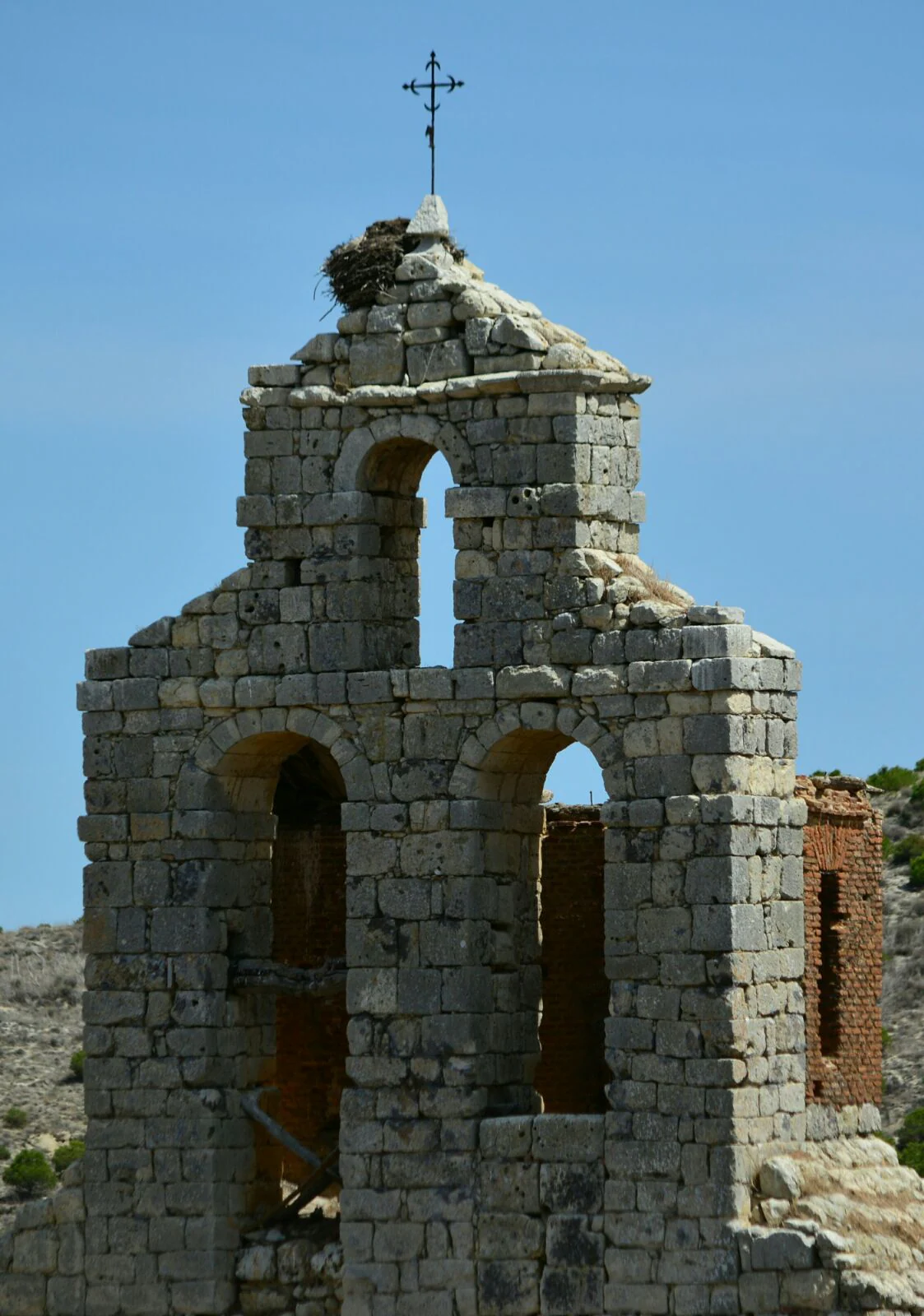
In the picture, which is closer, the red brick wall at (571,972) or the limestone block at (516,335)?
the limestone block at (516,335)

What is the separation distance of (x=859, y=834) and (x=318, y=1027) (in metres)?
4.75

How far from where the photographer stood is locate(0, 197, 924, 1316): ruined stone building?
2353 centimetres

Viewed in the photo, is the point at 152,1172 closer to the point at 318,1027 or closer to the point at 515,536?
the point at 318,1027

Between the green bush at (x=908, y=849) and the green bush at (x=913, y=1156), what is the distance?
5.56 meters

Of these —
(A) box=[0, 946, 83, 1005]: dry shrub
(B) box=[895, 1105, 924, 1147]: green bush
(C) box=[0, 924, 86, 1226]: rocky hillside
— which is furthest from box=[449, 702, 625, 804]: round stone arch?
(A) box=[0, 946, 83, 1005]: dry shrub

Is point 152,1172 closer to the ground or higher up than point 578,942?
closer to the ground

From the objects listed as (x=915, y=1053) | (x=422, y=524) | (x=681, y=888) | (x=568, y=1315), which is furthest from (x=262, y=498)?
(x=915, y=1053)

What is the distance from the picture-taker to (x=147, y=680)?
25891mm

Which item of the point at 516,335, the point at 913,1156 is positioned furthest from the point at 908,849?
the point at 516,335

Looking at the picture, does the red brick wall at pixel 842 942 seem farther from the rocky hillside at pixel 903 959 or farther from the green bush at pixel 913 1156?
the rocky hillside at pixel 903 959

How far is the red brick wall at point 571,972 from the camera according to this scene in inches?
1084

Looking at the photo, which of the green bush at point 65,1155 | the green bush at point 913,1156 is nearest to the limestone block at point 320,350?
the green bush at point 913,1156

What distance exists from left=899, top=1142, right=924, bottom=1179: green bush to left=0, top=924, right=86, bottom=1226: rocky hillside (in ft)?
34.4

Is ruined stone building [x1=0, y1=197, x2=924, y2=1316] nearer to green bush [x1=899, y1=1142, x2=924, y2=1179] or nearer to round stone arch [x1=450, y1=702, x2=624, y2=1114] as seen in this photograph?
round stone arch [x1=450, y1=702, x2=624, y2=1114]
